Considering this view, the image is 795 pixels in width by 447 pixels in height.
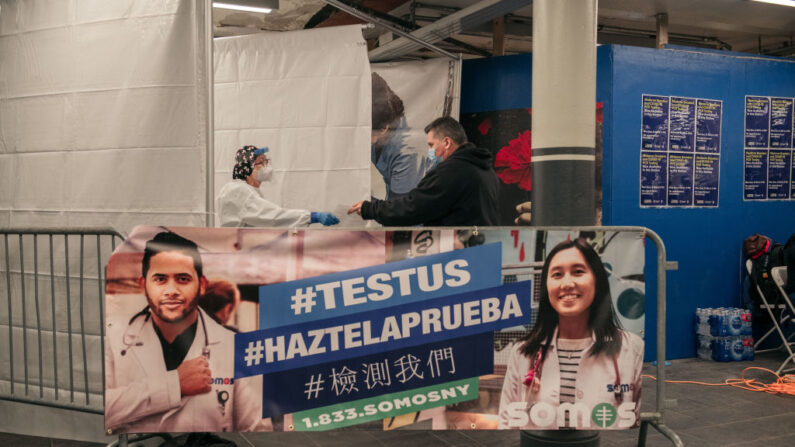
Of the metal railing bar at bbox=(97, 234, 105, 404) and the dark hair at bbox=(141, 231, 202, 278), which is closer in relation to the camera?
the dark hair at bbox=(141, 231, 202, 278)

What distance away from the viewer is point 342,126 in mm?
6109

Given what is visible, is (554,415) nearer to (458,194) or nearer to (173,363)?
(458,194)

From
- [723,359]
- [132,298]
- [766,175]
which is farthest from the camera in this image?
[766,175]

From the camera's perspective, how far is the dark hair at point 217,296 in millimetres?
3328

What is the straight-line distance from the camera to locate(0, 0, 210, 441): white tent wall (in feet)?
13.4

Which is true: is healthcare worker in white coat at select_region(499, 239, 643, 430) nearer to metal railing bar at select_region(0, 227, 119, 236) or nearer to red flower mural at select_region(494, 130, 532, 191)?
metal railing bar at select_region(0, 227, 119, 236)

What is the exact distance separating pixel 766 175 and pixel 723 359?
195 centimetres

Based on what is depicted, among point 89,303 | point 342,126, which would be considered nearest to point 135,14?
point 89,303

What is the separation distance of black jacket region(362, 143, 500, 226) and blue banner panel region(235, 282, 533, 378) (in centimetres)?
121

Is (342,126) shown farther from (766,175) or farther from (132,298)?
(766,175)

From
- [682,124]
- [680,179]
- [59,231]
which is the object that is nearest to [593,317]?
[59,231]

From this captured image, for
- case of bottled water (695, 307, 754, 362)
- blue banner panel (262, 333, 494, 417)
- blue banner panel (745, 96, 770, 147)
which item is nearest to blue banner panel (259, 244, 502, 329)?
blue banner panel (262, 333, 494, 417)

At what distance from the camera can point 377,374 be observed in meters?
3.36

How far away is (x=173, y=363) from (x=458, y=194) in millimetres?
2073
